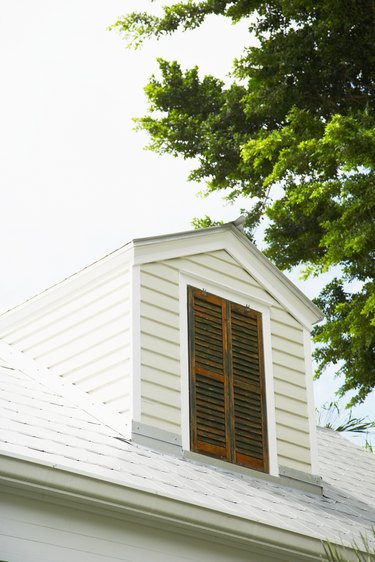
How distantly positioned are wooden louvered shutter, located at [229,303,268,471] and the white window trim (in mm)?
57

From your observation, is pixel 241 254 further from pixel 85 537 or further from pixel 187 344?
pixel 85 537

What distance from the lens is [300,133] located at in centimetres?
1281

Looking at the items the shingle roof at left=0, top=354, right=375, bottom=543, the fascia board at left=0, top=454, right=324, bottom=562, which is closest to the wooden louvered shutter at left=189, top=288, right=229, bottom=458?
the shingle roof at left=0, top=354, right=375, bottom=543

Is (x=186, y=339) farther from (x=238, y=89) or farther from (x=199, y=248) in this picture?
(x=238, y=89)

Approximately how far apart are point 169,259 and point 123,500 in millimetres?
3389

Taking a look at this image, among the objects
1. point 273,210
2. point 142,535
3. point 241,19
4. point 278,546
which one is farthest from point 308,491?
point 241,19

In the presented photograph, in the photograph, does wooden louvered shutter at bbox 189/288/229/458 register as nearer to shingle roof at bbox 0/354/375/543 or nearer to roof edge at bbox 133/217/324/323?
shingle roof at bbox 0/354/375/543

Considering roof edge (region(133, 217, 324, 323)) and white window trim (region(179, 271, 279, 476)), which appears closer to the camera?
white window trim (region(179, 271, 279, 476))

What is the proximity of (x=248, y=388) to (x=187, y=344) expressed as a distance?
29.9 inches

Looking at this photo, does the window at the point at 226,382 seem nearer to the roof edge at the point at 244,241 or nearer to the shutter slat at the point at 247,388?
the shutter slat at the point at 247,388

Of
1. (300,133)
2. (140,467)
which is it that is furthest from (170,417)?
(300,133)

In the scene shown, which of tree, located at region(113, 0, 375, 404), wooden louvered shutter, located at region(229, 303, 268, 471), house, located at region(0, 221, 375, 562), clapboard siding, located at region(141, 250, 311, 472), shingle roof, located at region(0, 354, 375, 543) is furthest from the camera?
tree, located at region(113, 0, 375, 404)

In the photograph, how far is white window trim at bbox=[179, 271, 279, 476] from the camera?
29.3 feet

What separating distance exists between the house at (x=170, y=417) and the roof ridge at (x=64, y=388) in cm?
2
